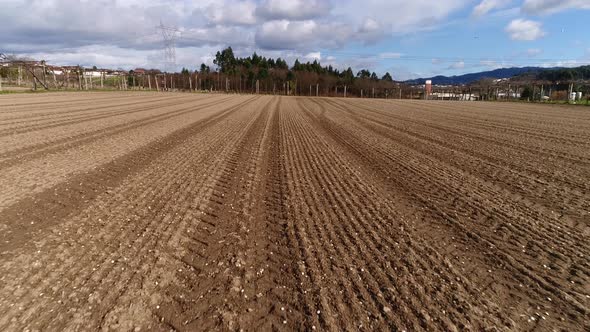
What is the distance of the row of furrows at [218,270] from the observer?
4324 millimetres

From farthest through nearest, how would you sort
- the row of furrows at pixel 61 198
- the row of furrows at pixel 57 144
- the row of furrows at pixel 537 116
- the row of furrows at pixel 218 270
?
the row of furrows at pixel 537 116, the row of furrows at pixel 57 144, the row of furrows at pixel 61 198, the row of furrows at pixel 218 270

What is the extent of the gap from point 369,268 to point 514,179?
7743mm

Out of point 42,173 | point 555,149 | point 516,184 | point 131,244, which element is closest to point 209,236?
point 131,244

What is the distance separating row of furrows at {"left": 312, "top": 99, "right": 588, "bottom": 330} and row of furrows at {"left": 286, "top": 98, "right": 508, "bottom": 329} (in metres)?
1.11

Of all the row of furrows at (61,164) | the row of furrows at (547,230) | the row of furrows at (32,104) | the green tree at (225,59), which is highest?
the green tree at (225,59)

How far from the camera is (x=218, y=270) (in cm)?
534

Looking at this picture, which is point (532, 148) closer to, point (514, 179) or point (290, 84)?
point (514, 179)

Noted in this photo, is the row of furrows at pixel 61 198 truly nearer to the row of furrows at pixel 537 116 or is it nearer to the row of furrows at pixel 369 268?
the row of furrows at pixel 369 268

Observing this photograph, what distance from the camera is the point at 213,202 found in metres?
8.29

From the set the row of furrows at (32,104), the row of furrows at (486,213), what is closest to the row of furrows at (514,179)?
the row of furrows at (486,213)

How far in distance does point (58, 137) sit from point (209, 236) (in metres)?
13.1

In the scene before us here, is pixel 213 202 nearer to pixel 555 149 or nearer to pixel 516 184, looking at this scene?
pixel 516 184

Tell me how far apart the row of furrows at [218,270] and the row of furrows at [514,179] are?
20.6 feet

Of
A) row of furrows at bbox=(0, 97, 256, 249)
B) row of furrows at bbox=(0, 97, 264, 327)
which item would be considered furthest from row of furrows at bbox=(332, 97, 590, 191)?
row of furrows at bbox=(0, 97, 256, 249)
